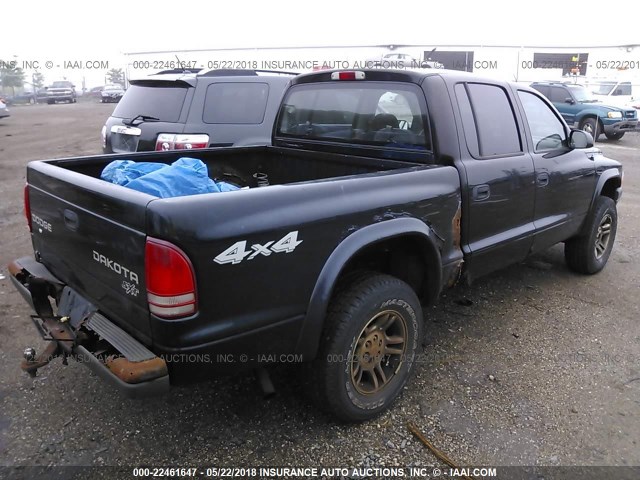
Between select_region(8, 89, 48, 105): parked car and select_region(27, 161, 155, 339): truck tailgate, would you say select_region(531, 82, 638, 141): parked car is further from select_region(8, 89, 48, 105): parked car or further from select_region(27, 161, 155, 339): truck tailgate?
select_region(8, 89, 48, 105): parked car

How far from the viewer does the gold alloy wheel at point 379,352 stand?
2.74 metres

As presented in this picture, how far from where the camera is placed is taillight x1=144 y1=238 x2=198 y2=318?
78.1 inches

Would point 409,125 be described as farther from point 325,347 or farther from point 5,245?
point 5,245

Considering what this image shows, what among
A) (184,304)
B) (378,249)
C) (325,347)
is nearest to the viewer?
(184,304)

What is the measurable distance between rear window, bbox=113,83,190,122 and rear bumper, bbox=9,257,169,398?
11.2ft

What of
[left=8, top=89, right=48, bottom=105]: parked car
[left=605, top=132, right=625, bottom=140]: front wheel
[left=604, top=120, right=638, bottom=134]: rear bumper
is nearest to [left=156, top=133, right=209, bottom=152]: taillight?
[left=604, top=120, right=638, bottom=134]: rear bumper

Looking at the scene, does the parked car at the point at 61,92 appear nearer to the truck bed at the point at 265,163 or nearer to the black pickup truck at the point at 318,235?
the truck bed at the point at 265,163

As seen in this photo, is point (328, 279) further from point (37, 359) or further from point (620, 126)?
point (620, 126)

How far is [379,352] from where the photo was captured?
9.35 ft

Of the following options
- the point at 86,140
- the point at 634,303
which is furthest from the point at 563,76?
the point at 634,303

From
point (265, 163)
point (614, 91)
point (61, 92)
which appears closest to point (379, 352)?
point (265, 163)

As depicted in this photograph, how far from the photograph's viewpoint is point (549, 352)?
11.8 ft

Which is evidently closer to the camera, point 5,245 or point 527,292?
point 527,292

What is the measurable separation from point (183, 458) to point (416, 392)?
1381 millimetres
